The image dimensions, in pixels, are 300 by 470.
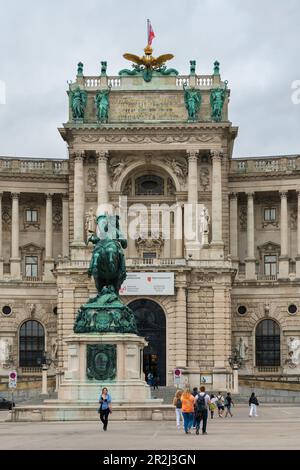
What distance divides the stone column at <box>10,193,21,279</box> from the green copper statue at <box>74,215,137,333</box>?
41113 mm

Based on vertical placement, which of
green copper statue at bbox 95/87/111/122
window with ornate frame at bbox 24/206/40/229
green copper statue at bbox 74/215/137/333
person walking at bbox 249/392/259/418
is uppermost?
green copper statue at bbox 95/87/111/122

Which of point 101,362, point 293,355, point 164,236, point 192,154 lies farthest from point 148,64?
point 101,362

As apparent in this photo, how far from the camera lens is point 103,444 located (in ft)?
113

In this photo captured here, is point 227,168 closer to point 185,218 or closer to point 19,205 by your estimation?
point 185,218

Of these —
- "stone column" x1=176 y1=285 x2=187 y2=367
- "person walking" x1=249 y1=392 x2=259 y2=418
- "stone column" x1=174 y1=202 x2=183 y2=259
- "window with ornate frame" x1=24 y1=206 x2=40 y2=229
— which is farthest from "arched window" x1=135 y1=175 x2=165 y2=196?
"person walking" x1=249 y1=392 x2=259 y2=418

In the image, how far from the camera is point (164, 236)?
93.1 metres

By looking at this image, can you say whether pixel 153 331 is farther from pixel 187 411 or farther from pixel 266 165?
pixel 187 411

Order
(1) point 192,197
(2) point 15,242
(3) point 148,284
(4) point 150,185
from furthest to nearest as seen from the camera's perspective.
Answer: (2) point 15,242
(4) point 150,185
(1) point 192,197
(3) point 148,284

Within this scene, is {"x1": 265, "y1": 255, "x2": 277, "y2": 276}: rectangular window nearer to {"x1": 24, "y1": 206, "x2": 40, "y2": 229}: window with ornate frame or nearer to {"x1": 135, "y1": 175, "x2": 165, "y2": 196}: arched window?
{"x1": 135, "y1": 175, "x2": 165, "y2": 196}: arched window

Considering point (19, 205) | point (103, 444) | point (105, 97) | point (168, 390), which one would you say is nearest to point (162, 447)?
point (103, 444)

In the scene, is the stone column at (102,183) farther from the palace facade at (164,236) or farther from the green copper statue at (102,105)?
the green copper statue at (102,105)

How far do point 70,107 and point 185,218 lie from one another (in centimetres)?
1274

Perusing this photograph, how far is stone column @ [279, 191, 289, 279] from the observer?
312ft

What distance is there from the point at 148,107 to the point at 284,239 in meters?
15.8
